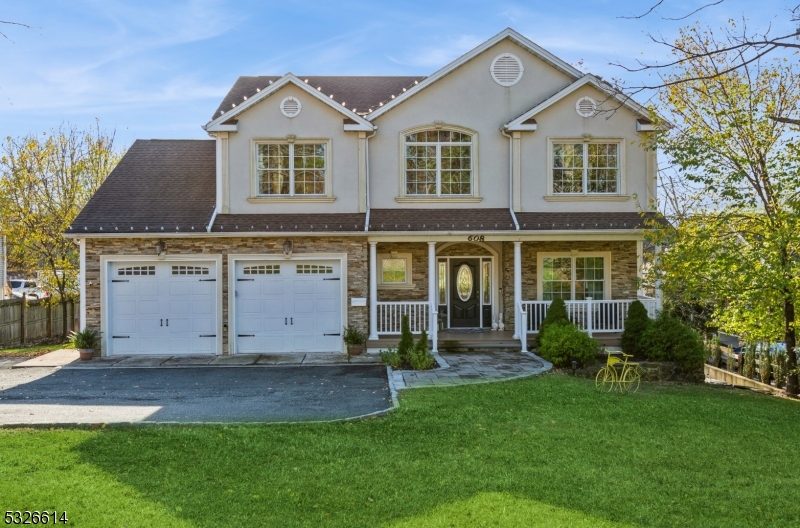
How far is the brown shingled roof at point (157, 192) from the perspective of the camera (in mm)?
15945

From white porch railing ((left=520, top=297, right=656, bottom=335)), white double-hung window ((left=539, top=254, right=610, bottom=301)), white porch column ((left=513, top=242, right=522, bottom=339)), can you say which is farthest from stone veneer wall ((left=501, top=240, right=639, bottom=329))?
white porch column ((left=513, top=242, right=522, bottom=339))

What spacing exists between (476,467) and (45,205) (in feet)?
67.3

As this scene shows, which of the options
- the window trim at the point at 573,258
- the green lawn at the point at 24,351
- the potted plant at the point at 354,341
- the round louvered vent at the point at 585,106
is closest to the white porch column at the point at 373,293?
the potted plant at the point at 354,341

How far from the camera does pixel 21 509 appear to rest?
5.68 m

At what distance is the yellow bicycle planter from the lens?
11.6 m

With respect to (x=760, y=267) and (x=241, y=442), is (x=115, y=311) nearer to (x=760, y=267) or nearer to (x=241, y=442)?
(x=241, y=442)

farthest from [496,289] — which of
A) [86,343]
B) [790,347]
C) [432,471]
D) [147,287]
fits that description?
[432,471]

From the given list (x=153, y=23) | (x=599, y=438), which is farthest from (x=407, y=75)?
(x=599, y=438)

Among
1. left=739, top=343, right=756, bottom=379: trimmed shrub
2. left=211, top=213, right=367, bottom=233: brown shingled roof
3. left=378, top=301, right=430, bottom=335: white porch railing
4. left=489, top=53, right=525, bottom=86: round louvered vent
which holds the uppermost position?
left=489, top=53, right=525, bottom=86: round louvered vent

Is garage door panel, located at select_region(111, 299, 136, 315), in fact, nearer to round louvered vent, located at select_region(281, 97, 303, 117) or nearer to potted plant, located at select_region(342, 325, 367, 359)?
potted plant, located at select_region(342, 325, 367, 359)

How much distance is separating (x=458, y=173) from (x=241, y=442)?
35.6ft

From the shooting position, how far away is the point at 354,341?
1579 cm

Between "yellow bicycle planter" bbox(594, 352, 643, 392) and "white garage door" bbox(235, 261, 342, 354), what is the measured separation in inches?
269

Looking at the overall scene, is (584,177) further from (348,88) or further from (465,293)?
(348,88)
